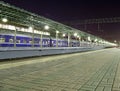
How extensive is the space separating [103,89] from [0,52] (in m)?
9.77

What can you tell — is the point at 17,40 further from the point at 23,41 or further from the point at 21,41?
the point at 23,41

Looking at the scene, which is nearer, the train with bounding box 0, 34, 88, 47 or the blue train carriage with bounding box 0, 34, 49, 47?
the blue train carriage with bounding box 0, 34, 49, 47

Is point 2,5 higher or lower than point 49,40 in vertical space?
higher

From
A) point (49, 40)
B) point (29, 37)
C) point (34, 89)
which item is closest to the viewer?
point (34, 89)

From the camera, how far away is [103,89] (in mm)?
5781

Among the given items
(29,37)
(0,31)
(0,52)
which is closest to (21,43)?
(29,37)

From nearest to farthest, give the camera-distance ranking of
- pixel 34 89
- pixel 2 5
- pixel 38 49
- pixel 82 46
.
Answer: pixel 34 89 → pixel 2 5 → pixel 38 49 → pixel 82 46

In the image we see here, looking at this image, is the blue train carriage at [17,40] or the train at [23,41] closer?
the blue train carriage at [17,40]

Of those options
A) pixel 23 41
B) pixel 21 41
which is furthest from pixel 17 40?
pixel 23 41

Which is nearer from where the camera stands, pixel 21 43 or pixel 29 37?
pixel 21 43

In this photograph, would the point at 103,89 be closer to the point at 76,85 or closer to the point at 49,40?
the point at 76,85

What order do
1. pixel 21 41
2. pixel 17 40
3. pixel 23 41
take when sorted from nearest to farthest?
pixel 17 40 → pixel 21 41 → pixel 23 41

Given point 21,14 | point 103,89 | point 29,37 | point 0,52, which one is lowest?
point 103,89

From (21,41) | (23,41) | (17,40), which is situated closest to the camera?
(17,40)
